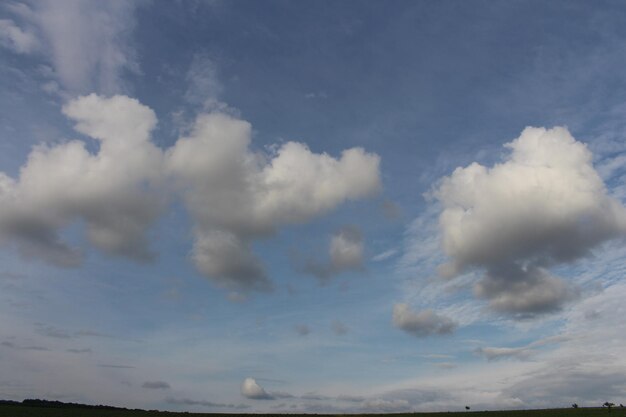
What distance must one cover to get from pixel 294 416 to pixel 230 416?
2991 centimetres

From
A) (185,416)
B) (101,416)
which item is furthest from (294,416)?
(101,416)

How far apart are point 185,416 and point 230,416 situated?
17.6m

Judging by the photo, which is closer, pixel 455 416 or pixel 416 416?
pixel 455 416

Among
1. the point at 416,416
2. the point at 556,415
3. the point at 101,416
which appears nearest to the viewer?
the point at 556,415

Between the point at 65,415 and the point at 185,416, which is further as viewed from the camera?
the point at 185,416

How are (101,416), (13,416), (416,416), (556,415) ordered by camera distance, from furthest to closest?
(416,416) < (101,416) < (556,415) < (13,416)

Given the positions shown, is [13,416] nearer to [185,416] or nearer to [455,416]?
[185,416]

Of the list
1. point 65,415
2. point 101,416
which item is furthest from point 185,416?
point 65,415

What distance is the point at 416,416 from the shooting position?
19762 cm

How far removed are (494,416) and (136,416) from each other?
136 meters

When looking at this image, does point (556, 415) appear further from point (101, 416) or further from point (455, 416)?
point (101, 416)

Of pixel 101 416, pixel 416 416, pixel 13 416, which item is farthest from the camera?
pixel 416 416

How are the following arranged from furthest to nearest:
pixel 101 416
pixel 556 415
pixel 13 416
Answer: pixel 101 416, pixel 556 415, pixel 13 416

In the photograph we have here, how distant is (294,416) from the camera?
200 metres
